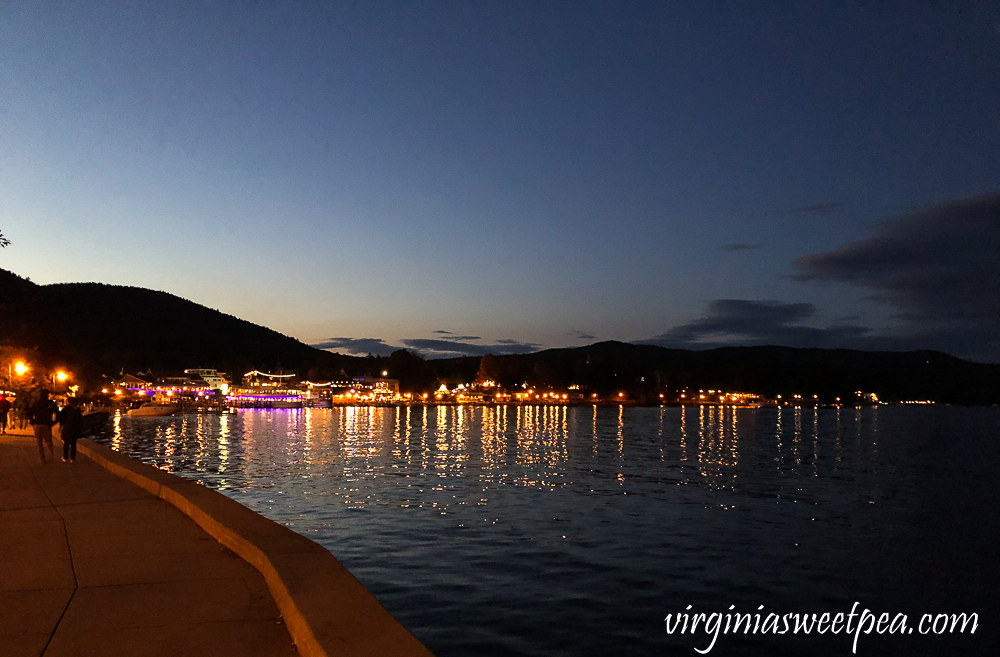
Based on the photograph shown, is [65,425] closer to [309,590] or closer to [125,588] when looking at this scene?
[125,588]

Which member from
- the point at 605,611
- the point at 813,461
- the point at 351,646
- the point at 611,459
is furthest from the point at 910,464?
the point at 351,646

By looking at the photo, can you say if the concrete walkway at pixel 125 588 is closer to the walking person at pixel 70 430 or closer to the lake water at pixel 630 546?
the lake water at pixel 630 546

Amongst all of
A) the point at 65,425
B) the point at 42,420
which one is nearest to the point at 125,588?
the point at 65,425

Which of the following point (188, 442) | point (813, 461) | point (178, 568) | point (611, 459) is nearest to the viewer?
point (178, 568)

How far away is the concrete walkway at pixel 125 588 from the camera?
6.12 m

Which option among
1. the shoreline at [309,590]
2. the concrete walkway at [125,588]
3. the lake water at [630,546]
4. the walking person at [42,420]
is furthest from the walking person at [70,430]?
the shoreline at [309,590]

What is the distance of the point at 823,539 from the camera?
20078mm

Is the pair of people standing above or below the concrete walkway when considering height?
above

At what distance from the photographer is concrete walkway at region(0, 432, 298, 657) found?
6117 millimetres

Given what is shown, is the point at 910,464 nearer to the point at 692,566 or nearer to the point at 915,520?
the point at 915,520

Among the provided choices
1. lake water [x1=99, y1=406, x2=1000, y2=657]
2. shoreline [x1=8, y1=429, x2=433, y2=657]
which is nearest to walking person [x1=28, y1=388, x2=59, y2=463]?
lake water [x1=99, y1=406, x2=1000, y2=657]

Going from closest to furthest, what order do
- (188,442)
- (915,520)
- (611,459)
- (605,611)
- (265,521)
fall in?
(265,521) → (605,611) → (915,520) → (611,459) → (188,442)

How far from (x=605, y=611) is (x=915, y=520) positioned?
16.4 m

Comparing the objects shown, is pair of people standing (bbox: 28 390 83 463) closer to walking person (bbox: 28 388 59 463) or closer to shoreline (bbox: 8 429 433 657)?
walking person (bbox: 28 388 59 463)
